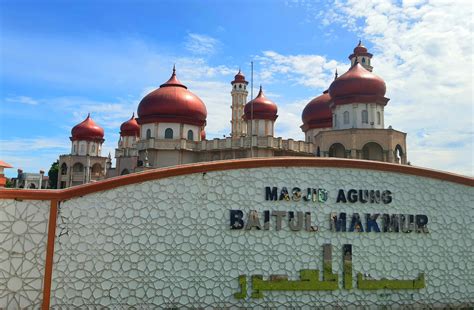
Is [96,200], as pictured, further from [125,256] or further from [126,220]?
[125,256]

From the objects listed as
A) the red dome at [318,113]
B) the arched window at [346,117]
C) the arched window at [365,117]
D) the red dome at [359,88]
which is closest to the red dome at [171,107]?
the red dome at [318,113]

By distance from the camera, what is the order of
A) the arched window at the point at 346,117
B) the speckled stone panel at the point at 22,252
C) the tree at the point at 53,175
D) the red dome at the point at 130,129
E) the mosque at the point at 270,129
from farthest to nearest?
the tree at the point at 53,175, the red dome at the point at 130,129, the arched window at the point at 346,117, the mosque at the point at 270,129, the speckled stone panel at the point at 22,252

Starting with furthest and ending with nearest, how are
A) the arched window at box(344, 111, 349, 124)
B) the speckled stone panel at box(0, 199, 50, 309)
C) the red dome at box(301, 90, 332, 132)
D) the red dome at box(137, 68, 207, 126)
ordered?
the red dome at box(301, 90, 332, 132)
the red dome at box(137, 68, 207, 126)
the arched window at box(344, 111, 349, 124)
the speckled stone panel at box(0, 199, 50, 309)

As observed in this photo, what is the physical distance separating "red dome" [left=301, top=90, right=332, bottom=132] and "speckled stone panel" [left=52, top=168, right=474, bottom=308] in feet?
78.5

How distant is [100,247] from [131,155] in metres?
25.2

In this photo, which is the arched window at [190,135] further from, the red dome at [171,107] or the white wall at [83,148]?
the white wall at [83,148]

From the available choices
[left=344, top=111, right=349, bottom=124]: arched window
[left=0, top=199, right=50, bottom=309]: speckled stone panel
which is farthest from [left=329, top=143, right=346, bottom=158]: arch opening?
[left=0, top=199, right=50, bottom=309]: speckled stone panel

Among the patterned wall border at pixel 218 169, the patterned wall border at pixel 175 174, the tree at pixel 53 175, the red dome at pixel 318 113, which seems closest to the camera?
the patterned wall border at pixel 175 174

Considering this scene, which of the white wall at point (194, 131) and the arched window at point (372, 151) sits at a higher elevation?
the white wall at point (194, 131)

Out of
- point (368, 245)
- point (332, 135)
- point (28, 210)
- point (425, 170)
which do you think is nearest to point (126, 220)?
point (28, 210)

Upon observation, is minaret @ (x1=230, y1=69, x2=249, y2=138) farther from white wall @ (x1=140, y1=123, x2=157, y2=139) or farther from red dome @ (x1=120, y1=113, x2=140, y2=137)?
white wall @ (x1=140, y1=123, x2=157, y2=139)

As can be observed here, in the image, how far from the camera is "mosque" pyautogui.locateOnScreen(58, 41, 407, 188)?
24672 mm

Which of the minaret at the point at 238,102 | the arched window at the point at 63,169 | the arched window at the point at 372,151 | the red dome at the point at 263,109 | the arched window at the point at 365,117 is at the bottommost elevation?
the arched window at the point at 372,151

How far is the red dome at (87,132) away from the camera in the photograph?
42.9 m
